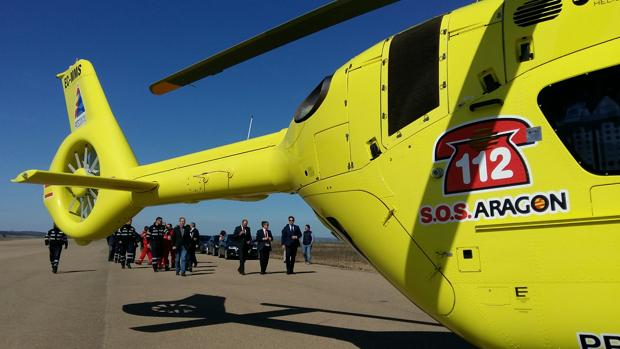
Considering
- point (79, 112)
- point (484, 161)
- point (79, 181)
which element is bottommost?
point (484, 161)

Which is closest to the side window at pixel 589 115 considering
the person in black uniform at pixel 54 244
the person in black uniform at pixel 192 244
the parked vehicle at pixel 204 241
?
the person in black uniform at pixel 192 244

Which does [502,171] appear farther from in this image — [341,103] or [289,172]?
[289,172]

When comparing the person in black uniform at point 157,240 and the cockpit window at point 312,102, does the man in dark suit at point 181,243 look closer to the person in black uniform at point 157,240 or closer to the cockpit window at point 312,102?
the person in black uniform at point 157,240

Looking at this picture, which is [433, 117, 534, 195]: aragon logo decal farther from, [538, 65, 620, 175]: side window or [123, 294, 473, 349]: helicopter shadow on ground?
[123, 294, 473, 349]: helicopter shadow on ground

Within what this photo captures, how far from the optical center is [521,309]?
332 centimetres

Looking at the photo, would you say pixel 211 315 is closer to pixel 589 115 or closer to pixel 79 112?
pixel 79 112

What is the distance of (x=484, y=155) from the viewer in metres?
3.50

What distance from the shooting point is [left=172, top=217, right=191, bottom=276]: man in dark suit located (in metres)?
14.8

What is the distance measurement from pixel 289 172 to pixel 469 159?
96.2 inches

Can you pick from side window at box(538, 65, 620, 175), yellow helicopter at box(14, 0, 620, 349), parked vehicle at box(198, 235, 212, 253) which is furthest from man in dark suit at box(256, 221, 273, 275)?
parked vehicle at box(198, 235, 212, 253)

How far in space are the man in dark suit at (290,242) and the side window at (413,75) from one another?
11.6 metres

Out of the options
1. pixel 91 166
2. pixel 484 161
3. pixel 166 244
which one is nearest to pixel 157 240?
pixel 166 244

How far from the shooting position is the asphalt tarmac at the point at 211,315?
5980mm

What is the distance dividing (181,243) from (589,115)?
544 inches
